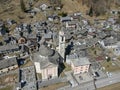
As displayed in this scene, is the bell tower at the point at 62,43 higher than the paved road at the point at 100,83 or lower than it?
higher

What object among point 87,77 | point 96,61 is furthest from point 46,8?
point 87,77

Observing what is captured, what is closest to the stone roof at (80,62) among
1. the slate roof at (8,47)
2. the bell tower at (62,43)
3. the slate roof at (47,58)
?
the bell tower at (62,43)

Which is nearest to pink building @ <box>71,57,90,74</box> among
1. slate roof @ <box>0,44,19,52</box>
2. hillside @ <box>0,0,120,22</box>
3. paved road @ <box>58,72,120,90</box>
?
paved road @ <box>58,72,120,90</box>

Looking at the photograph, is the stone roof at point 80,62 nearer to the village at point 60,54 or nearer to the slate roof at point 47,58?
the village at point 60,54

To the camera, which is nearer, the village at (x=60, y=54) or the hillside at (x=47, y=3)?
the village at (x=60, y=54)

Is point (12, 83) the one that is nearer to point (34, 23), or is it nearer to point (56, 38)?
point (56, 38)

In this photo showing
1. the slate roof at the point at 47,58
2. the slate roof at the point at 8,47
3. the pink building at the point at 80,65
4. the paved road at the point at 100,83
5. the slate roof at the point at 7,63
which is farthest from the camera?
the slate roof at the point at 8,47

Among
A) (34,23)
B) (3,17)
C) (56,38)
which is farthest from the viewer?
(3,17)

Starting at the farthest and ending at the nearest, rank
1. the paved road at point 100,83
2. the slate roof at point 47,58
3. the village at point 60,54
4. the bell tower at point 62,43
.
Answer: the bell tower at point 62,43 → the village at point 60,54 → the slate roof at point 47,58 → the paved road at point 100,83
